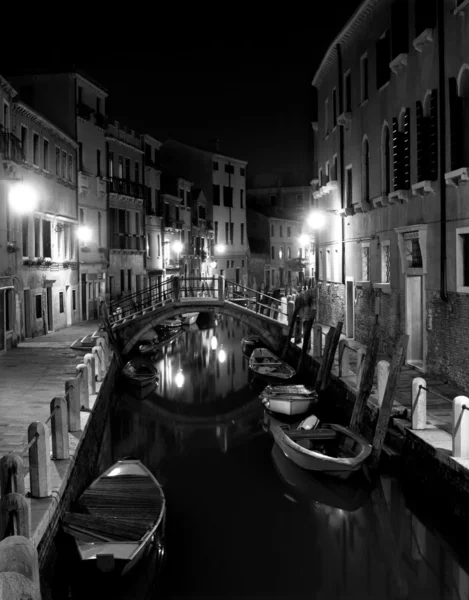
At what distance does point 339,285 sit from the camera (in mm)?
25875

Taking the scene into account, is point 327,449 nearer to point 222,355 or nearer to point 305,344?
point 305,344

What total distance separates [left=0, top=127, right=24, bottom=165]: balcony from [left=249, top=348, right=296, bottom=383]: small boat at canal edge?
30.7 feet

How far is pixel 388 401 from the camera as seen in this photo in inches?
476

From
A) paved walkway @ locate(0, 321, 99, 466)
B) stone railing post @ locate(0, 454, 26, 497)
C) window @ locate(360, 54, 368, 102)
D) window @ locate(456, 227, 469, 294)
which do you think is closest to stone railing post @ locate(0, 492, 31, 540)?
stone railing post @ locate(0, 454, 26, 497)

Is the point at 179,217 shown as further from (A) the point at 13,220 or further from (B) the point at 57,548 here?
(B) the point at 57,548

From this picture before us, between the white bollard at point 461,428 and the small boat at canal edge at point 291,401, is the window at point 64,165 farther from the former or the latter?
the white bollard at point 461,428

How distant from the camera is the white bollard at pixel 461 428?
31.2ft

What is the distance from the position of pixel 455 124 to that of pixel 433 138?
1.12 metres

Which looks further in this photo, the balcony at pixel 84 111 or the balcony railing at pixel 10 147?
the balcony at pixel 84 111

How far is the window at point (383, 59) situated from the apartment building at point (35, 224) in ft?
31.1

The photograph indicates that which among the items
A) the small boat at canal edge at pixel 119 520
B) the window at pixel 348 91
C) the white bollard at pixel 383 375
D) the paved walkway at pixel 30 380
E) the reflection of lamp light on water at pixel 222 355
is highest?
the window at pixel 348 91

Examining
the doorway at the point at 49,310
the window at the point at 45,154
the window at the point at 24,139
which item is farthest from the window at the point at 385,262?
the window at the point at 45,154

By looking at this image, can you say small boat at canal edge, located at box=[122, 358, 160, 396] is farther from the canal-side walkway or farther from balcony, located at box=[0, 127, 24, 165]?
balcony, located at box=[0, 127, 24, 165]

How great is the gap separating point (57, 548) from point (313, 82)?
24357mm
